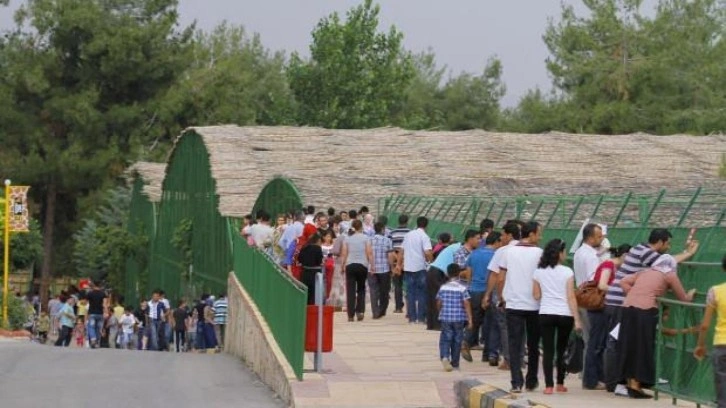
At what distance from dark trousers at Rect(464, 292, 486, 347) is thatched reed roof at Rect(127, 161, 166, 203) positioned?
40.6 metres

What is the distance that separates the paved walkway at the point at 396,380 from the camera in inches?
594

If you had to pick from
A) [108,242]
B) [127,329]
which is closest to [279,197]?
[127,329]

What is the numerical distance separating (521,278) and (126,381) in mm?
7907

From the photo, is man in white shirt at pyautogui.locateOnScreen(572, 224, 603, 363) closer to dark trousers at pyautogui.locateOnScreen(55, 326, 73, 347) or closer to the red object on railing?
the red object on railing

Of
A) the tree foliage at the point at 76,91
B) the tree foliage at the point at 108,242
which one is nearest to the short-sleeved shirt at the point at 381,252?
the tree foliage at the point at 108,242

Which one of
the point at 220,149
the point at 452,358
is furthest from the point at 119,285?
the point at 452,358

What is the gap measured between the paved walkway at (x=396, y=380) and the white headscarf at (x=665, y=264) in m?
1.25

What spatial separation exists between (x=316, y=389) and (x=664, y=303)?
422cm

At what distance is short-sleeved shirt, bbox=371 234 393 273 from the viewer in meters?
25.4

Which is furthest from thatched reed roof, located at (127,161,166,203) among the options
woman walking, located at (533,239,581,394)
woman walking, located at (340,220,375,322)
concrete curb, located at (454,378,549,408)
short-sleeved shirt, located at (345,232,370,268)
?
woman walking, located at (533,239,581,394)

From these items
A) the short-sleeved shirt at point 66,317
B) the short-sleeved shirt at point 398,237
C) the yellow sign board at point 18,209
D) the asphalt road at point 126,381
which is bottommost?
the asphalt road at point 126,381

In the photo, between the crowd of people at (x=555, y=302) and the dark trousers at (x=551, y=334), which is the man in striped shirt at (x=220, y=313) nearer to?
the crowd of people at (x=555, y=302)

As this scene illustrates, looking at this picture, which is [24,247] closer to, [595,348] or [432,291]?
[432,291]

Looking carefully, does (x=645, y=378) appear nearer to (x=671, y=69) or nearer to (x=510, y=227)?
(x=510, y=227)
